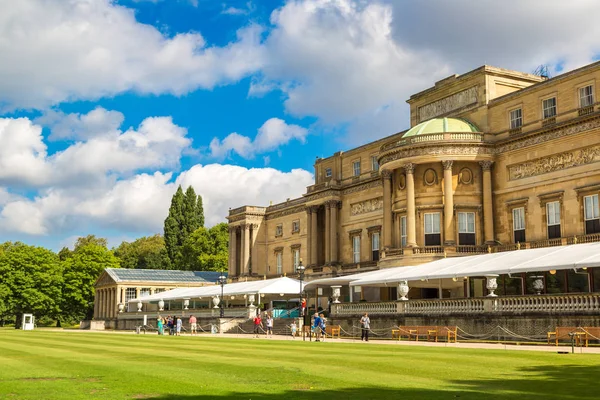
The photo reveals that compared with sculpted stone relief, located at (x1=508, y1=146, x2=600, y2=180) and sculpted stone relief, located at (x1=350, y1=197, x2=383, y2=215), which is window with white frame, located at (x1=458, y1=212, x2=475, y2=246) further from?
sculpted stone relief, located at (x1=350, y1=197, x2=383, y2=215)

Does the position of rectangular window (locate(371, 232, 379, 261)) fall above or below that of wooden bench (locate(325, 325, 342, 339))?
above

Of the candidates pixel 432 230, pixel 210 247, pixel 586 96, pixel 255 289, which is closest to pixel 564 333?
pixel 586 96

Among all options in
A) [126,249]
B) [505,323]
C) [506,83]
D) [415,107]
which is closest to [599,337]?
[505,323]

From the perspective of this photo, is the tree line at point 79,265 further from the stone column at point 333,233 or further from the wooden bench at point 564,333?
the wooden bench at point 564,333

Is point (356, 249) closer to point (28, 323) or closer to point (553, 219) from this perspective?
point (553, 219)

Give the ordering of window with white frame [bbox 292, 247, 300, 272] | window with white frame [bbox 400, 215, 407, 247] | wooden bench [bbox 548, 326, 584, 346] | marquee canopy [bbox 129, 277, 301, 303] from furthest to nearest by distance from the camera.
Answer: window with white frame [bbox 292, 247, 300, 272]
marquee canopy [bbox 129, 277, 301, 303]
window with white frame [bbox 400, 215, 407, 247]
wooden bench [bbox 548, 326, 584, 346]

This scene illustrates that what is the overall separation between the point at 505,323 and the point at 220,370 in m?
20.2

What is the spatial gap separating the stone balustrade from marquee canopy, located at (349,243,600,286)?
1.81 m

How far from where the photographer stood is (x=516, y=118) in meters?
52.8

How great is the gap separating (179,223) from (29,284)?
2617 centimetres

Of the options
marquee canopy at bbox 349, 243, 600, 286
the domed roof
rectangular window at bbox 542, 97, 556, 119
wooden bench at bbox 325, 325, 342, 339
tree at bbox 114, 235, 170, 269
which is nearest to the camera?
marquee canopy at bbox 349, 243, 600, 286

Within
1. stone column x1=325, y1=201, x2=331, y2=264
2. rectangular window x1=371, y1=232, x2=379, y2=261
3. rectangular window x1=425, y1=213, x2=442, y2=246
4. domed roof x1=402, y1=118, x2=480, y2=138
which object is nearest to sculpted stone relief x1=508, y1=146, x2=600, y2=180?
domed roof x1=402, y1=118, x2=480, y2=138

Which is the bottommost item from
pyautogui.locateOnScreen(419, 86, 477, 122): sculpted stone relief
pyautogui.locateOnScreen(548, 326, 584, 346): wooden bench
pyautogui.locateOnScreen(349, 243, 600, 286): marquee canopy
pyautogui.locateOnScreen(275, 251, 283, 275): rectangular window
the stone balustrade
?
pyautogui.locateOnScreen(548, 326, 584, 346): wooden bench

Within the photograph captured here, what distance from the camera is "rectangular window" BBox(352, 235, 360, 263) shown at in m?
68.1
